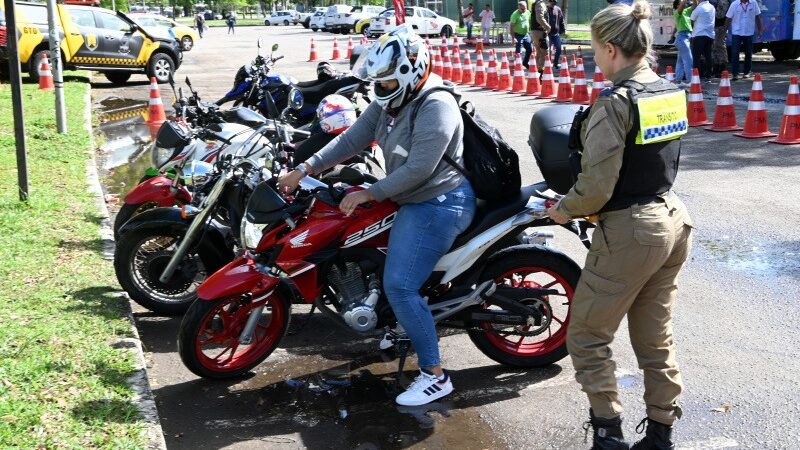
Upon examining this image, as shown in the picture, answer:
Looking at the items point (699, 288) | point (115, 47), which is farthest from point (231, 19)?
point (699, 288)

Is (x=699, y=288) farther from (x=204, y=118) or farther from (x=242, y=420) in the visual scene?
(x=204, y=118)

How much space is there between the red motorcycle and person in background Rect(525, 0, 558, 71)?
17.8 metres

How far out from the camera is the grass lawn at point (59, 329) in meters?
4.30

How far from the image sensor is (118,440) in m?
Answer: 4.18

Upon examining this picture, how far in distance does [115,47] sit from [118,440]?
1948 centimetres

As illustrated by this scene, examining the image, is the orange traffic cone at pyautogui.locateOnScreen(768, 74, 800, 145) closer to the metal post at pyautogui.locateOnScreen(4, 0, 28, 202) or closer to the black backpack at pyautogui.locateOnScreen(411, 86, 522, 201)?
the black backpack at pyautogui.locateOnScreen(411, 86, 522, 201)

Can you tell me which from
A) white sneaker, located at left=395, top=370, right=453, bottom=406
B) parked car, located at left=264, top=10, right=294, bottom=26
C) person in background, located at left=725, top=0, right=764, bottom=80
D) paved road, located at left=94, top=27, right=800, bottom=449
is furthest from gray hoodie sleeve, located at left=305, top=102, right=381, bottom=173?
parked car, located at left=264, top=10, right=294, bottom=26

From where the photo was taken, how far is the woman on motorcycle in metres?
4.64

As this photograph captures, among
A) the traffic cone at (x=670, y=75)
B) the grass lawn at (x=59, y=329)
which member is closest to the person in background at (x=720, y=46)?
the traffic cone at (x=670, y=75)

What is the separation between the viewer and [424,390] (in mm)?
4785

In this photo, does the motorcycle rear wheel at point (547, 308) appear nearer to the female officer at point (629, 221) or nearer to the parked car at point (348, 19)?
the female officer at point (629, 221)

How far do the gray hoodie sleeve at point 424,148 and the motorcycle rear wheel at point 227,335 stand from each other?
0.94 m

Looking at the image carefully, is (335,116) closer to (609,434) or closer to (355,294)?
(355,294)

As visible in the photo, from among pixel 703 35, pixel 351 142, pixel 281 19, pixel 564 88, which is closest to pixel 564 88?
pixel 564 88
